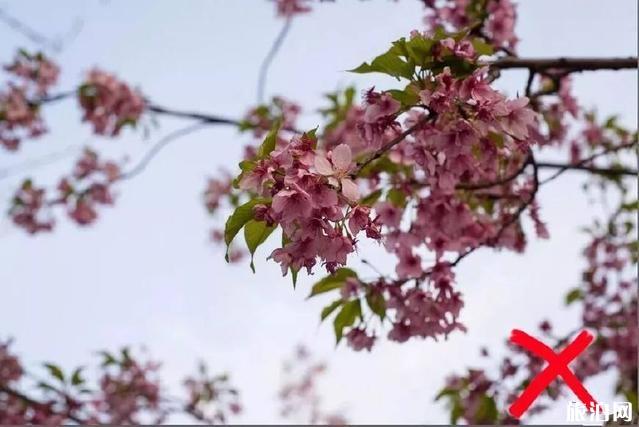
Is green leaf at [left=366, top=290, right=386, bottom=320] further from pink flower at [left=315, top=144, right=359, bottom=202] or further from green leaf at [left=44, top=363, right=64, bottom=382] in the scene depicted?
green leaf at [left=44, top=363, right=64, bottom=382]

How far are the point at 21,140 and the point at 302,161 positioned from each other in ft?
19.6

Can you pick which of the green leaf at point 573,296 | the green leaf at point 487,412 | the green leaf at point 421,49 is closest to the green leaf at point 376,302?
the green leaf at point 421,49

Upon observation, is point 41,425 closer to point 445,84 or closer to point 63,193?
point 63,193

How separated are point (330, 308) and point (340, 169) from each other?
1.11 m

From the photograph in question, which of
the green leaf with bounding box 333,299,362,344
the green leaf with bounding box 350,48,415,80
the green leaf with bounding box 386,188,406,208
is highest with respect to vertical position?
the green leaf with bounding box 386,188,406,208

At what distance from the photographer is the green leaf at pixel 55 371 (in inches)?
175

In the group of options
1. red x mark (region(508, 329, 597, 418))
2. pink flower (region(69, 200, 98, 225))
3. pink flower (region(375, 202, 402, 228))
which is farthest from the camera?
pink flower (region(69, 200, 98, 225))

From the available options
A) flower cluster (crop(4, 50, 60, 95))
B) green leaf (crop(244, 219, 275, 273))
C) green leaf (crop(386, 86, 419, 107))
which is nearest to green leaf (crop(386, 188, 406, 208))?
green leaf (crop(386, 86, 419, 107))

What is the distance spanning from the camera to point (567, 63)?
2725 mm

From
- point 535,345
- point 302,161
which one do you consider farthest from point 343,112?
point 302,161

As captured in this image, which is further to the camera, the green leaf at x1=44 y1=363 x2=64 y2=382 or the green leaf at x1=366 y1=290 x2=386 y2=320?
the green leaf at x1=44 y1=363 x2=64 y2=382

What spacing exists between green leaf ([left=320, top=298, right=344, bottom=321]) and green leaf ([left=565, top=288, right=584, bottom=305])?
12.6 ft

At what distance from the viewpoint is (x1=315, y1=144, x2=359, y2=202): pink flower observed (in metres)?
1.48

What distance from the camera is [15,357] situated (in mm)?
5906
